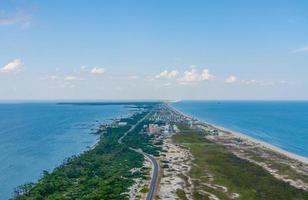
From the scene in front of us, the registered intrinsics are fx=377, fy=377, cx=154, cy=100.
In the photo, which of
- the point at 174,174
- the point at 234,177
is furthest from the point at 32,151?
the point at 234,177

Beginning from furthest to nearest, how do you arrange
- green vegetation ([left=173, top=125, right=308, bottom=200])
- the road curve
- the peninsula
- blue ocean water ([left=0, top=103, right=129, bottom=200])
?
blue ocean water ([left=0, top=103, right=129, bottom=200]) → green vegetation ([left=173, top=125, right=308, bottom=200]) → the peninsula → the road curve

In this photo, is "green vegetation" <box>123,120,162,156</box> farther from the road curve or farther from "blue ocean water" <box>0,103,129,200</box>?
"blue ocean water" <box>0,103,129,200</box>

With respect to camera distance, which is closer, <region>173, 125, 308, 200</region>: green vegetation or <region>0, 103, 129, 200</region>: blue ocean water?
<region>173, 125, 308, 200</region>: green vegetation

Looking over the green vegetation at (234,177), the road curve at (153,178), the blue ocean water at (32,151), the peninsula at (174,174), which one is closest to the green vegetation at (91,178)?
the peninsula at (174,174)

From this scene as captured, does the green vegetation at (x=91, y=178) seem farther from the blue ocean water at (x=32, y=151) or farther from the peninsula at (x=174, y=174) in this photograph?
the blue ocean water at (x=32, y=151)

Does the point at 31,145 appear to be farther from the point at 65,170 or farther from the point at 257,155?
the point at 257,155

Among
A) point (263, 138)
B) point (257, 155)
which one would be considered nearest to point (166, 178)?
point (257, 155)

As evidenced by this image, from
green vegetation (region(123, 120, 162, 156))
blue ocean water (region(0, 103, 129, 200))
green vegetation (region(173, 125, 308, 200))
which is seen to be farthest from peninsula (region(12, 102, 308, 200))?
blue ocean water (region(0, 103, 129, 200))
